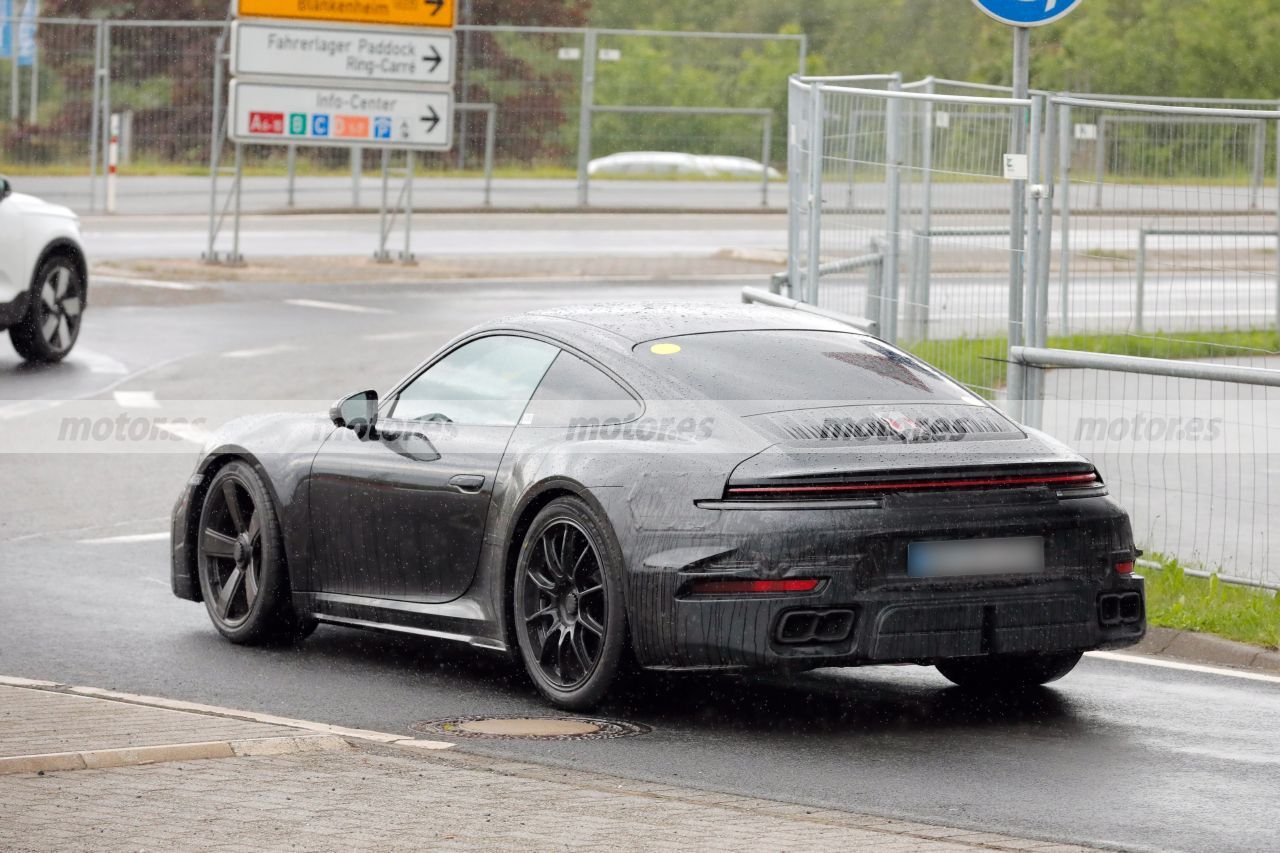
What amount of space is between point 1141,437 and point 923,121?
3681 millimetres

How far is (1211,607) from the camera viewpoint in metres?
9.23

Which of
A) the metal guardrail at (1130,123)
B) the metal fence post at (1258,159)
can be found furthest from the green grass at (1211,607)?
the metal fence post at (1258,159)

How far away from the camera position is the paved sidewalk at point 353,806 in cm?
560

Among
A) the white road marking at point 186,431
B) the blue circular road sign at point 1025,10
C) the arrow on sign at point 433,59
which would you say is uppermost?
the arrow on sign at point 433,59

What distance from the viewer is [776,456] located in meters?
7.03

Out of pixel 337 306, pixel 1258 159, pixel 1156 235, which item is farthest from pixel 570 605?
pixel 337 306

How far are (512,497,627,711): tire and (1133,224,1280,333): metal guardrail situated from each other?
520 centimetres

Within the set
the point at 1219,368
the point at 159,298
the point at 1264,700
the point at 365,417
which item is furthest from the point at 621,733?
the point at 159,298

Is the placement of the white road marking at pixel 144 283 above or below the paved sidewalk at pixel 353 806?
above

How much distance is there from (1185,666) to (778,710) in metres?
1.84

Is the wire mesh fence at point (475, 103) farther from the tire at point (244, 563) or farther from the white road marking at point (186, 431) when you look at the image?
the tire at point (244, 563)

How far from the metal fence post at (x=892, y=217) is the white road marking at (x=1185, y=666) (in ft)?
13.8

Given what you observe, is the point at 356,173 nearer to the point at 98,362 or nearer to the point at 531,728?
the point at 98,362

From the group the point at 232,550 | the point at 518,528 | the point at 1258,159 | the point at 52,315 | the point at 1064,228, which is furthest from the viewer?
the point at 52,315
